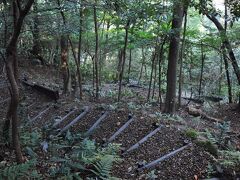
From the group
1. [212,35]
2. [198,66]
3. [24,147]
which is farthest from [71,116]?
[198,66]

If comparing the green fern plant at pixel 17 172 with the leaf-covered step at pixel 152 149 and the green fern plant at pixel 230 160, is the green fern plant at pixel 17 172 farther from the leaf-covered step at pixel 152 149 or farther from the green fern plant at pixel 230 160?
the green fern plant at pixel 230 160

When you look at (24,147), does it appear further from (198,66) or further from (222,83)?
(222,83)

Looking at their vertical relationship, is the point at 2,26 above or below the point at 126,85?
above

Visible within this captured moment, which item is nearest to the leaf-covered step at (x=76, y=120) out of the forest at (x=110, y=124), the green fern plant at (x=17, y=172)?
the forest at (x=110, y=124)

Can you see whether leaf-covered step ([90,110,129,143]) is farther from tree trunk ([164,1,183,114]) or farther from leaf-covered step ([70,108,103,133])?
tree trunk ([164,1,183,114])

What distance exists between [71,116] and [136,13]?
122 inches

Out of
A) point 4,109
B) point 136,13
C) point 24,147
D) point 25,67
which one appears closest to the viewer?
point 24,147

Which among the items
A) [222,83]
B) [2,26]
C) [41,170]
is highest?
[2,26]

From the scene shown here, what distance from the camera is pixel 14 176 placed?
4.08 metres

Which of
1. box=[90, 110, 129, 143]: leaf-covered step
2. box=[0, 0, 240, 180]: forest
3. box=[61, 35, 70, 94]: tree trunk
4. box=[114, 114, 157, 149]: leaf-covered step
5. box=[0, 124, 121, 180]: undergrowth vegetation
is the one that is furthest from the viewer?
box=[61, 35, 70, 94]: tree trunk

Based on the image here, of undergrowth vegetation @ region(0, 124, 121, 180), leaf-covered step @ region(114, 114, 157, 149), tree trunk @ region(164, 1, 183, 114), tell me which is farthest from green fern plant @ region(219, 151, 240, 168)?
tree trunk @ region(164, 1, 183, 114)

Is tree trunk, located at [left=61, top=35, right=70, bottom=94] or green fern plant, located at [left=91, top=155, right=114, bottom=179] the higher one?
tree trunk, located at [left=61, top=35, right=70, bottom=94]

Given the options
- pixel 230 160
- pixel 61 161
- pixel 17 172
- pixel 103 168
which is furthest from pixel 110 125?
pixel 17 172

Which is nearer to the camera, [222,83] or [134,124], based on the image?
[134,124]
